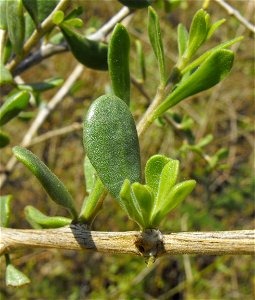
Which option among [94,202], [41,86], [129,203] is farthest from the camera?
[41,86]

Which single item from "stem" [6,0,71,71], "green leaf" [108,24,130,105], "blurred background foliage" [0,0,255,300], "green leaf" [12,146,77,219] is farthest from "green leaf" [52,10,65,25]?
"blurred background foliage" [0,0,255,300]

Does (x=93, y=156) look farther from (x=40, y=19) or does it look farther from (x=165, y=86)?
(x=40, y=19)

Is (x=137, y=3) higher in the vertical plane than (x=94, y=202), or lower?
higher

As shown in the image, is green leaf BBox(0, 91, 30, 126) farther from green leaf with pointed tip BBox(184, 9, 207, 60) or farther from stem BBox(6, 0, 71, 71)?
green leaf with pointed tip BBox(184, 9, 207, 60)

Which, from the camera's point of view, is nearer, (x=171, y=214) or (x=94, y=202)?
(x=94, y=202)

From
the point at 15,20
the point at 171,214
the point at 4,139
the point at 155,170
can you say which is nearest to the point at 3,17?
the point at 15,20

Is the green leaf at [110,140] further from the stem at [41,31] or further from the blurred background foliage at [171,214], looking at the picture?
the blurred background foliage at [171,214]

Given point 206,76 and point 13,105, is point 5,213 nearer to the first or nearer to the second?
point 13,105
